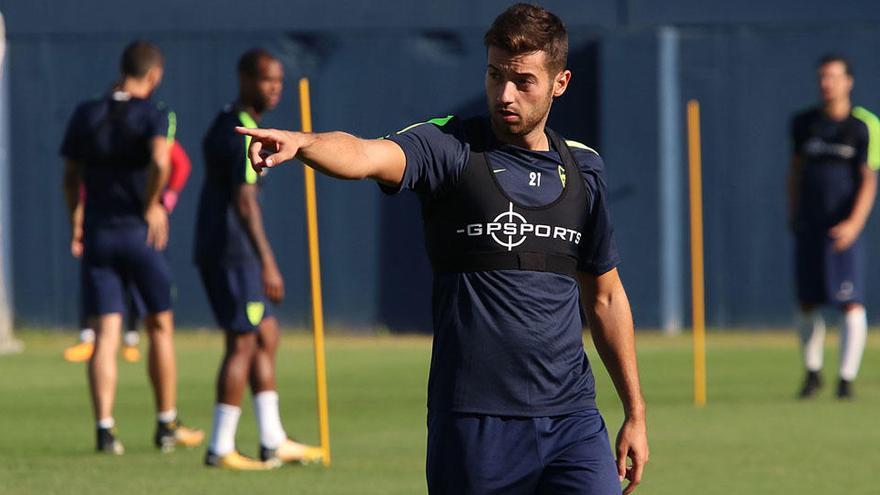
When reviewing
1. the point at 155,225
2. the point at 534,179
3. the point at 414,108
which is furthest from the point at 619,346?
the point at 414,108

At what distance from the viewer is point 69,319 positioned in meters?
21.1

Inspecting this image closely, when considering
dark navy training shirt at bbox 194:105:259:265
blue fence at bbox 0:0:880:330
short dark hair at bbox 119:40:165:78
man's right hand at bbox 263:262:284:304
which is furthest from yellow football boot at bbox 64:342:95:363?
man's right hand at bbox 263:262:284:304

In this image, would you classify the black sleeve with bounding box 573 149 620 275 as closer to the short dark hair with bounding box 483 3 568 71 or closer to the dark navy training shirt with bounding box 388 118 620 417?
the dark navy training shirt with bounding box 388 118 620 417

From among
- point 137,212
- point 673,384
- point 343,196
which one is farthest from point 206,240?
point 343,196

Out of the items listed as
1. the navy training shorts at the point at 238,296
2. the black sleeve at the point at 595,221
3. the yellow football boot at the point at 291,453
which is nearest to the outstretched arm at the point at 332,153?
the black sleeve at the point at 595,221

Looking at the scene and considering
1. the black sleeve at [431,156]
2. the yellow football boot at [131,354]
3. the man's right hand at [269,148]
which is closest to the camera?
the man's right hand at [269,148]

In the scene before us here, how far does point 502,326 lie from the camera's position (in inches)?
209

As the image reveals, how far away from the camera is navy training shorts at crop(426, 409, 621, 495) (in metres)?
5.25

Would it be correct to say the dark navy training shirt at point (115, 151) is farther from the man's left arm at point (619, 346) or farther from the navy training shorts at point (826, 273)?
the man's left arm at point (619, 346)

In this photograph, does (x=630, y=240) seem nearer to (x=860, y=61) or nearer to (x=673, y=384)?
(x=860, y=61)

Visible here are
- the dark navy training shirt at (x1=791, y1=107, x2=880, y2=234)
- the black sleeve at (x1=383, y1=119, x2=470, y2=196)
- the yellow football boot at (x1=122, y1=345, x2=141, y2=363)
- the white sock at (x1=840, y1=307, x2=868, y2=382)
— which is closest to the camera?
the black sleeve at (x1=383, y1=119, x2=470, y2=196)

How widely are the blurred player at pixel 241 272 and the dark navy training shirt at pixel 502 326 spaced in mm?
4269

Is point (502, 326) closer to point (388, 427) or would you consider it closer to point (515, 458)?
point (515, 458)

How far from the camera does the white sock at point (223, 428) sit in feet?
31.6
